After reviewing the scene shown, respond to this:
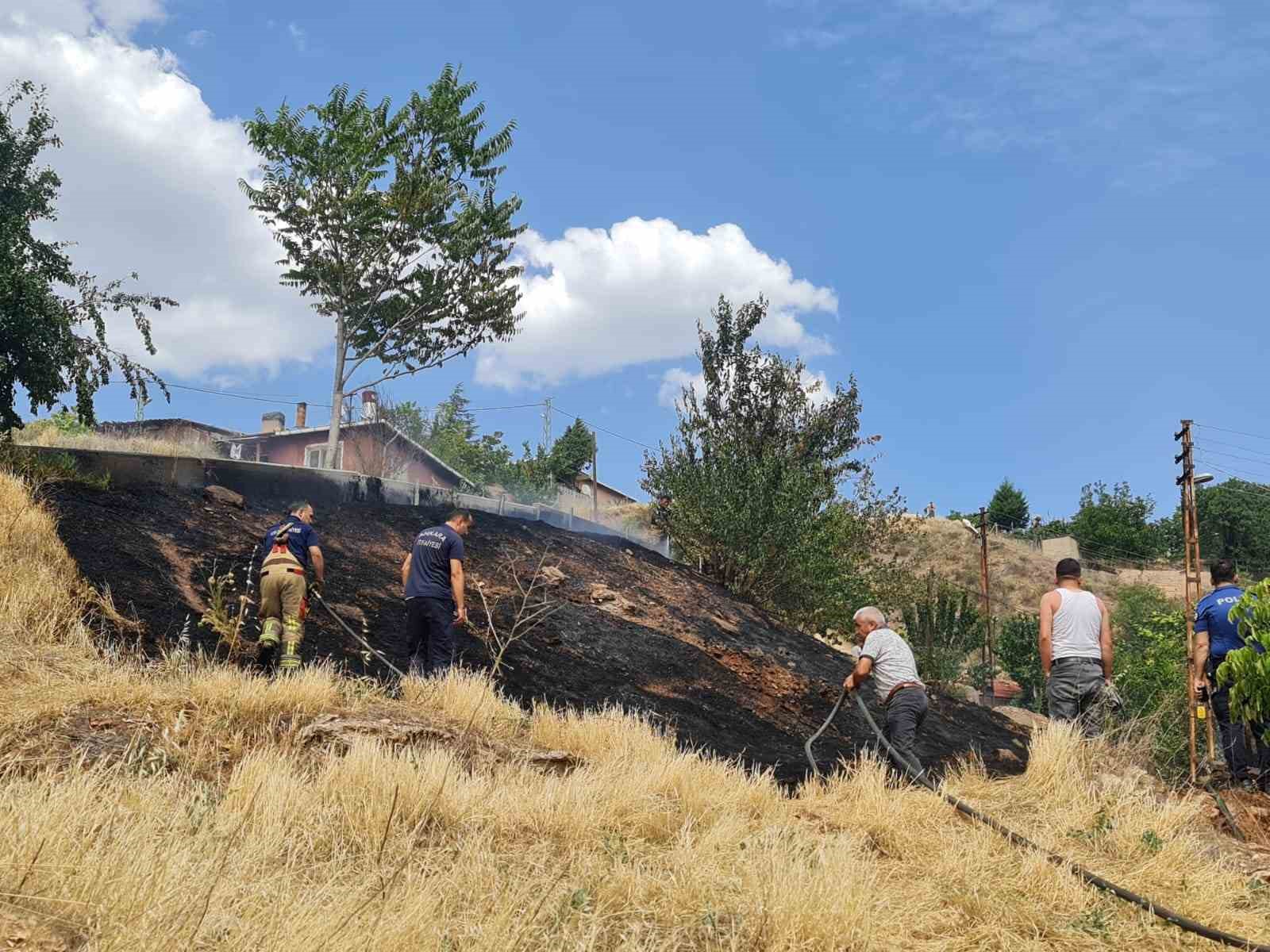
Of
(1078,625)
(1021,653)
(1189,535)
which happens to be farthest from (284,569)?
(1021,653)

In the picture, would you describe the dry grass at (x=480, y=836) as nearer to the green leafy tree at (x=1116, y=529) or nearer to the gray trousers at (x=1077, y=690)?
the gray trousers at (x=1077, y=690)

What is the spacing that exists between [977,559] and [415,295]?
1588 inches

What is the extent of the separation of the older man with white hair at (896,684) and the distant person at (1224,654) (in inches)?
88.7

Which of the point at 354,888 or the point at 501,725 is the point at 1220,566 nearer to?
the point at 501,725

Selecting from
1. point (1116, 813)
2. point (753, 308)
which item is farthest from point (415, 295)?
point (1116, 813)

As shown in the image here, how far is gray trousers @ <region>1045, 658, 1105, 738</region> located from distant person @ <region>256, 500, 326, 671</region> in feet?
19.9

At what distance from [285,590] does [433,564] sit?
1194mm

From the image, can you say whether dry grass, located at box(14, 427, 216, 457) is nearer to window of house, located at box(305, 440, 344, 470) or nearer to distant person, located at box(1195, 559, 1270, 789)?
window of house, located at box(305, 440, 344, 470)

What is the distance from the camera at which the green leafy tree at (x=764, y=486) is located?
18656 millimetres

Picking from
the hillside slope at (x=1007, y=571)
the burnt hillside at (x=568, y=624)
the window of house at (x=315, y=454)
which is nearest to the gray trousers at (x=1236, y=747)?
the burnt hillside at (x=568, y=624)

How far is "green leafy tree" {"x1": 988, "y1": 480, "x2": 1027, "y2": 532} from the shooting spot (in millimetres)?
68125

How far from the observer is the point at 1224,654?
8.08 m

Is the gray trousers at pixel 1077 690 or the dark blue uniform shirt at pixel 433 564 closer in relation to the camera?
the gray trousers at pixel 1077 690

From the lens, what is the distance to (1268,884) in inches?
255
